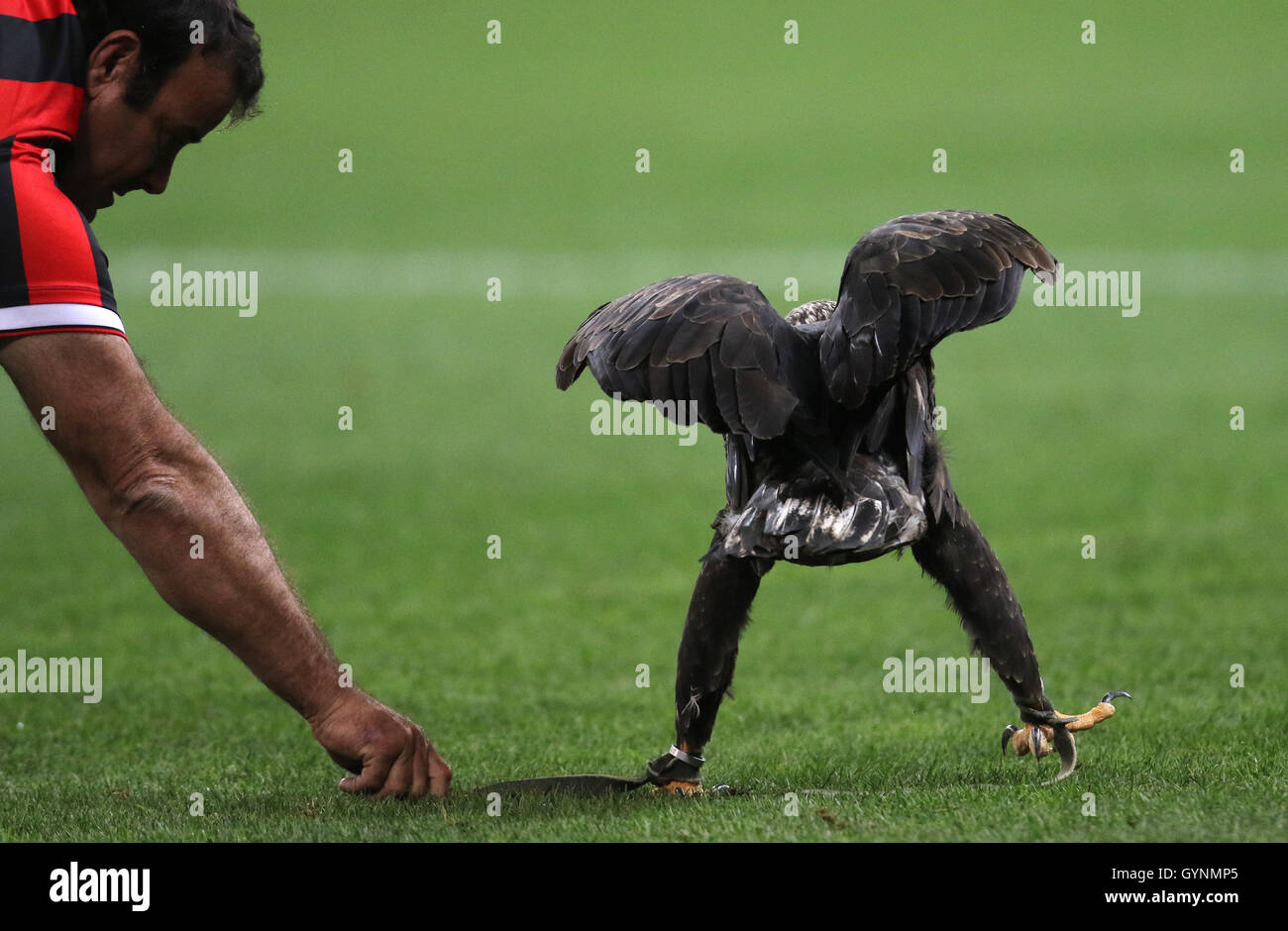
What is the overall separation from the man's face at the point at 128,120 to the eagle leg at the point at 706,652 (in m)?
1.90

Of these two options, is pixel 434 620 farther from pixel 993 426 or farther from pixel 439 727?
pixel 993 426

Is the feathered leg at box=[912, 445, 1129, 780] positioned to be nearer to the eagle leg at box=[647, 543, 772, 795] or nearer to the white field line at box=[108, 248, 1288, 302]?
the eagle leg at box=[647, 543, 772, 795]

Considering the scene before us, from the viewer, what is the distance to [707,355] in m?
4.09

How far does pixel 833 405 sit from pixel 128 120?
2008mm

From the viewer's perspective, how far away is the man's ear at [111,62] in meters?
4.02

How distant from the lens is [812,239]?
30.4 meters

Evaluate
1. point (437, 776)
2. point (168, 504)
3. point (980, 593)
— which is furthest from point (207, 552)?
point (980, 593)

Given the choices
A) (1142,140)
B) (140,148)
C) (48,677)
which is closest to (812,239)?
(1142,140)

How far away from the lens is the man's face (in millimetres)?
4043

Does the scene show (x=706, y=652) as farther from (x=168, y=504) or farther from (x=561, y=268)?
(x=561, y=268)

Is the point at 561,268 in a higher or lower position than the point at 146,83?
higher

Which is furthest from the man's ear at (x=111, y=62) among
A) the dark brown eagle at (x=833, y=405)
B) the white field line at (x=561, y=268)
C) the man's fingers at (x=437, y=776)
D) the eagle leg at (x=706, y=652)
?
the white field line at (x=561, y=268)

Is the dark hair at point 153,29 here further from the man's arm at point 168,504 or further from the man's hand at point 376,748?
the man's hand at point 376,748

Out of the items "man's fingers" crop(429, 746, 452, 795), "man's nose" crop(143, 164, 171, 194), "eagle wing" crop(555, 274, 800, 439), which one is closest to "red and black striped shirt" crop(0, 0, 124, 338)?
"man's nose" crop(143, 164, 171, 194)
